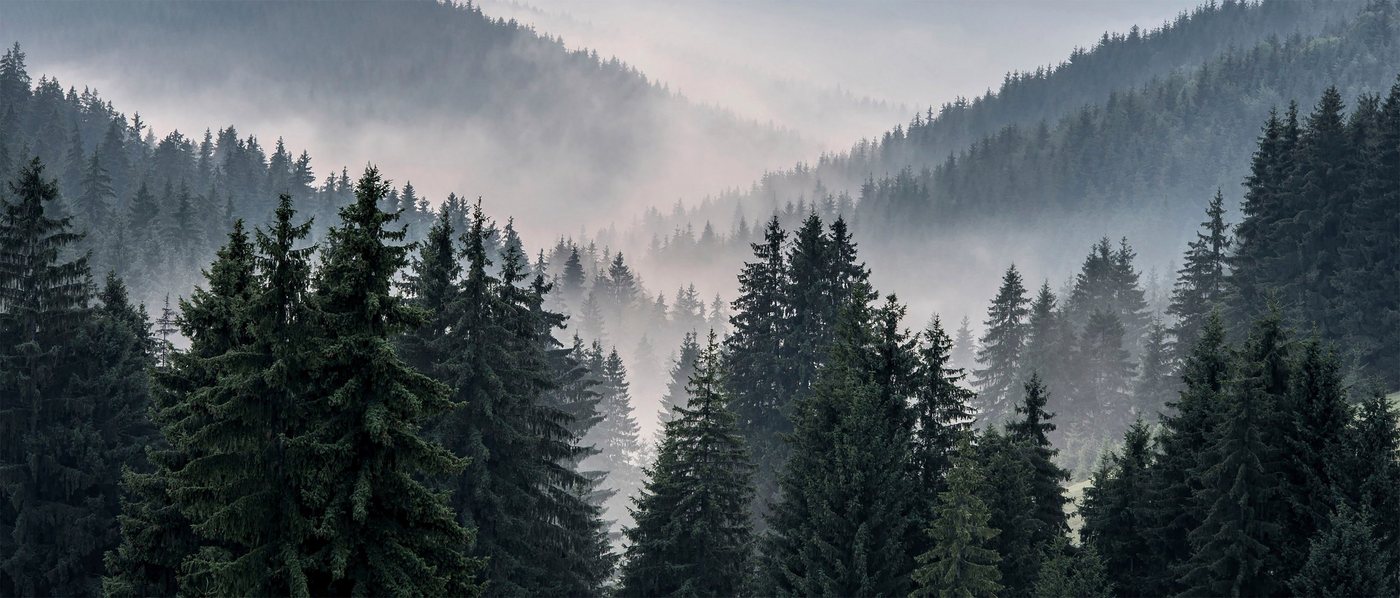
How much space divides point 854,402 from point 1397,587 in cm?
1591

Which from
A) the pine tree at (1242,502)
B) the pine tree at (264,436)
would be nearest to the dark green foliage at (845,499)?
the pine tree at (1242,502)

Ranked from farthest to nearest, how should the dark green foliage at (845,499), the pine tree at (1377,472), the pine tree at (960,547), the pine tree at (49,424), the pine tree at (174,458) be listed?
the pine tree at (49,424) → the dark green foliage at (845,499) → the pine tree at (1377,472) → the pine tree at (960,547) → the pine tree at (174,458)

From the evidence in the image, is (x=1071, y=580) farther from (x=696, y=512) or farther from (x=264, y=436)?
(x=264, y=436)

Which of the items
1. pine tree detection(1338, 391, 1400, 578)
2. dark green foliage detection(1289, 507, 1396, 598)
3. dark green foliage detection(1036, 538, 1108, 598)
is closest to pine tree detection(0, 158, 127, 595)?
dark green foliage detection(1036, 538, 1108, 598)

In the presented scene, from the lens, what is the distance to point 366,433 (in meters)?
15.4

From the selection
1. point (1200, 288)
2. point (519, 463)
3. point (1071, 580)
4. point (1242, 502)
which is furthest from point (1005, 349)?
point (519, 463)

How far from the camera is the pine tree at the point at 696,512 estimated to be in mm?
31422

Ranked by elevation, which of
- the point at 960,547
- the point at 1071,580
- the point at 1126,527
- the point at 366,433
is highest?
the point at 1126,527

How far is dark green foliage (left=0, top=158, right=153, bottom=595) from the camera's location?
31.4 metres

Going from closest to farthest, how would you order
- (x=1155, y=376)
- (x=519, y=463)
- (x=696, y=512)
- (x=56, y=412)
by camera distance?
(x=519, y=463)
(x=696, y=512)
(x=56, y=412)
(x=1155, y=376)

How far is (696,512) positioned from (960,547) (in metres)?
8.18

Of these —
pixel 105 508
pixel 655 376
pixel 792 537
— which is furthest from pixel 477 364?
pixel 655 376

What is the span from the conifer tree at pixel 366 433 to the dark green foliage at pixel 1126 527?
25529 mm

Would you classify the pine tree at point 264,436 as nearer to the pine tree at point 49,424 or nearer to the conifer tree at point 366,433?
the conifer tree at point 366,433
